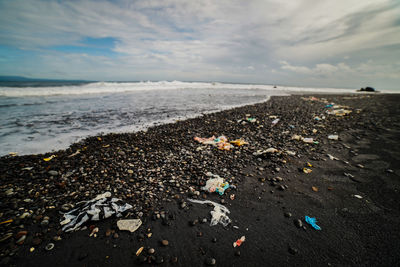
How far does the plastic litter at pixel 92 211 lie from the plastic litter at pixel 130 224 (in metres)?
0.22

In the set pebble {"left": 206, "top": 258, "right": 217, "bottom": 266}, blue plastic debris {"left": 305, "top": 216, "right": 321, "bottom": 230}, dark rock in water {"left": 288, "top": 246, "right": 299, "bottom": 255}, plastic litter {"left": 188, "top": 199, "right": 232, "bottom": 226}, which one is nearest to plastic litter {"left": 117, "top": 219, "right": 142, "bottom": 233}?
plastic litter {"left": 188, "top": 199, "right": 232, "bottom": 226}

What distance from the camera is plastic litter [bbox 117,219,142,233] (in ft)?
9.73

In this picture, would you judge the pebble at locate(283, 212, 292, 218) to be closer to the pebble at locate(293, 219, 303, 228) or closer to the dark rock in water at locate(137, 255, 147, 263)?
the pebble at locate(293, 219, 303, 228)

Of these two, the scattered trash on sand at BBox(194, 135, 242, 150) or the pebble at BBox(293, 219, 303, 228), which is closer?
the pebble at BBox(293, 219, 303, 228)

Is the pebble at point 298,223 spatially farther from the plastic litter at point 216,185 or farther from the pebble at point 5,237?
the pebble at point 5,237

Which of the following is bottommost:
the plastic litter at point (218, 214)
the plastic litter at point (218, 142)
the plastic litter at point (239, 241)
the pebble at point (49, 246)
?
the pebble at point (49, 246)

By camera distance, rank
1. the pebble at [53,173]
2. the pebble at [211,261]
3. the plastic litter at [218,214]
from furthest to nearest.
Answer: the pebble at [53,173] < the plastic litter at [218,214] < the pebble at [211,261]

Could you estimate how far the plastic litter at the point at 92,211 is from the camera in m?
3.05

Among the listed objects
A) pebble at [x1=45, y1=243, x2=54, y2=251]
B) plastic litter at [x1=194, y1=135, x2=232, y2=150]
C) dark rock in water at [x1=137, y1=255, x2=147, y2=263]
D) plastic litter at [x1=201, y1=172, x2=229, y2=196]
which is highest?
plastic litter at [x1=194, y1=135, x2=232, y2=150]

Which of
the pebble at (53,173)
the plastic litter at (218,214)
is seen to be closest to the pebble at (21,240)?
the pebble at (53,173)

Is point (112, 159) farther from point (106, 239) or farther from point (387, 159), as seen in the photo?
point (387, 159)

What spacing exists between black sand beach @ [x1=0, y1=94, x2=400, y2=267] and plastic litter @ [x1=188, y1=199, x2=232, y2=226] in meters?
0.11

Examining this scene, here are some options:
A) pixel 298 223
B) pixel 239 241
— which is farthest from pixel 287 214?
pixel 239 241

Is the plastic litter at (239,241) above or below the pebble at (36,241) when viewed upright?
above
